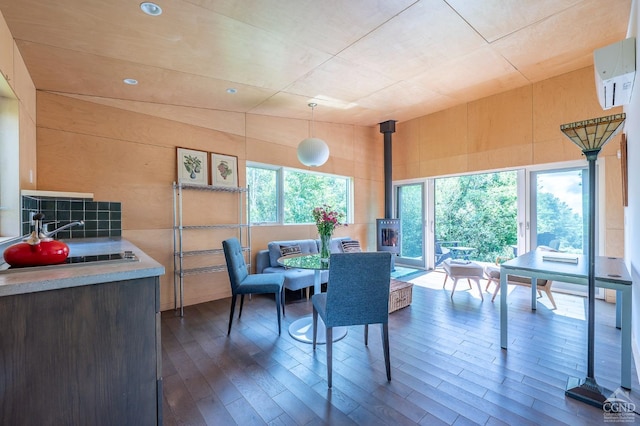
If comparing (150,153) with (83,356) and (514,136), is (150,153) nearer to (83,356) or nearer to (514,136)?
(83,356)

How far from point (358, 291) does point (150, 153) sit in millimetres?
2975

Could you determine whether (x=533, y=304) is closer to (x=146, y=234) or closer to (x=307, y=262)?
(x=307, y=262)

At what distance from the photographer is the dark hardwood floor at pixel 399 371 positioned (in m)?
1.67

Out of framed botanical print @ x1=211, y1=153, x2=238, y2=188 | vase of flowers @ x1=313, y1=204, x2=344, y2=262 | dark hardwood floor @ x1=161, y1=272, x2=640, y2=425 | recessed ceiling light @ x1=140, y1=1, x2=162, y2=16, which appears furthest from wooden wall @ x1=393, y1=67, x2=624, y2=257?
recessed ceiling light @ x1=140, y1=1, x2=162, y2=16

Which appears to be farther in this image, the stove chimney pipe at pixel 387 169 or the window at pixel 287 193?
the stove chimney pipe at pixel 387 169

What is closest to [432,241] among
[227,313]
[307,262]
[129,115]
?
[307,262]

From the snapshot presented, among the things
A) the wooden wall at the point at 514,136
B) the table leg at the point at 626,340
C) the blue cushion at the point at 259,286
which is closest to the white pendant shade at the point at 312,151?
the blue cushion at the point at 259,286

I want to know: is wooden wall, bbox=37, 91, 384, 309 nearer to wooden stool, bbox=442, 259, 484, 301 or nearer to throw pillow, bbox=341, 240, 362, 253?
throw pillow, bbox=341, 240, 362, 253

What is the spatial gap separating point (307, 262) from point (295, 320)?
2.67 ft

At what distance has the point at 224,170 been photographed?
12.8 feet

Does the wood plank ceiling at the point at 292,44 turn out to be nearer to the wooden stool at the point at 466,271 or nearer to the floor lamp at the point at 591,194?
the floor lamp at the point at 591,194

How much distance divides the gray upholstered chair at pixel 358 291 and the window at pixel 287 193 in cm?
261

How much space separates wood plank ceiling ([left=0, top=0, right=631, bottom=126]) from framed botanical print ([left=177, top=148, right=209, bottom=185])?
63 cm

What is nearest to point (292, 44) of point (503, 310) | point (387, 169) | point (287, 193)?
point (287, 193)
